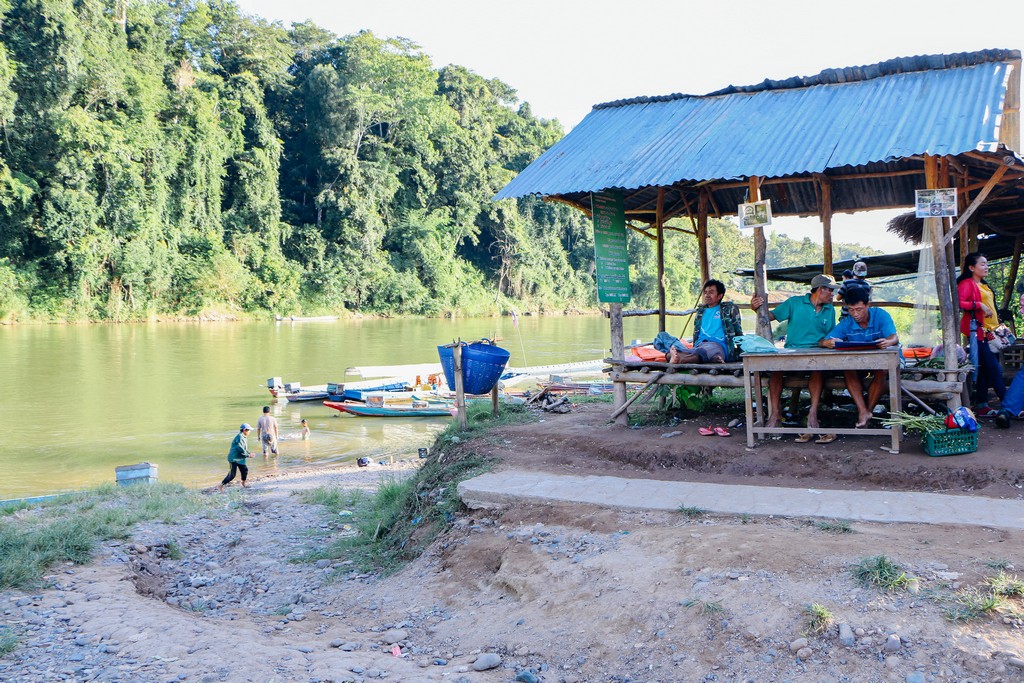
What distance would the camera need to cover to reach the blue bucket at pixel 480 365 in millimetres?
8000

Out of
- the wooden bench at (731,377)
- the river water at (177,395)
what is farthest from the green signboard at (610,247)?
the river water at (177,395)

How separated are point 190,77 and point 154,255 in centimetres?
1179

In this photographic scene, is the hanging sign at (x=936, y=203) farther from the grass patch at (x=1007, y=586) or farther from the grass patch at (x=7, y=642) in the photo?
the grass patch at (x=7, y=642)

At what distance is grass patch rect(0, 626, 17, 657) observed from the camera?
4.46 metres

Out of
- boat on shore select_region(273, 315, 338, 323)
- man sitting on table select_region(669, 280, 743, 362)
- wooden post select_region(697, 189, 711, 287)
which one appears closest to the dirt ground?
man sitting on table select_region(669, 280, 743, 362)

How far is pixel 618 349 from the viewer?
8.29 meters

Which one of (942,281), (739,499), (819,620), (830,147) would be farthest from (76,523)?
(942,281)

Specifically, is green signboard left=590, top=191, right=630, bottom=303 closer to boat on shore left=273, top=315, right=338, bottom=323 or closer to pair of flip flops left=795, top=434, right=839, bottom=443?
pair of flip flops left=795, top=434, right=839, bottom=443

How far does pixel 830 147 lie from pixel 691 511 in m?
3.82

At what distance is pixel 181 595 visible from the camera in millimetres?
6152

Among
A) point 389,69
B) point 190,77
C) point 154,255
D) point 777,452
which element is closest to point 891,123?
point 777,452

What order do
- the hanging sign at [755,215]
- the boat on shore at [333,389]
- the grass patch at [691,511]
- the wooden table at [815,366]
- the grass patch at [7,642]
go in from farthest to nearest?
the boat on shore at [333,389] → the hanging sign at [755,215] → the wooden table at [815,366] → the grass patch at [691,511] → the grass patch at [7,642]

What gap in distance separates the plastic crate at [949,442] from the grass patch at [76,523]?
639cm

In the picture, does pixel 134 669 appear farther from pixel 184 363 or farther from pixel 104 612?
pixel 184 363
